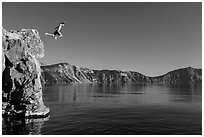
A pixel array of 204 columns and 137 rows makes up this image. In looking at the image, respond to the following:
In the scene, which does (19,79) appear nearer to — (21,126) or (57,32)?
(21,126)

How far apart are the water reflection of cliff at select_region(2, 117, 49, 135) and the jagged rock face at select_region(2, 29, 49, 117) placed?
3.32 metres

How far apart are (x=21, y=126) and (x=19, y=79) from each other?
1292 cm

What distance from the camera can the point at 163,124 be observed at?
1813 inches

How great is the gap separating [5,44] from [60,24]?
118 feet

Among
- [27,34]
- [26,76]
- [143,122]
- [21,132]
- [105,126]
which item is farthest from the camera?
[27,34]

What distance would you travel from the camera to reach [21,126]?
42312 millimetres

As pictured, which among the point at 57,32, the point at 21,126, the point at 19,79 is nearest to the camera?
the point at 57,32

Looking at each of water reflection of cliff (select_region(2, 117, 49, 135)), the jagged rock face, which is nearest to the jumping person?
water reflection of cliff (select_region(2, 117, 49, 135))

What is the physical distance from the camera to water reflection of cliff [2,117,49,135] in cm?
3903

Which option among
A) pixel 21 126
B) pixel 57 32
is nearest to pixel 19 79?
pixel 21 126

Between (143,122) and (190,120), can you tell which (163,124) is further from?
(190,120)

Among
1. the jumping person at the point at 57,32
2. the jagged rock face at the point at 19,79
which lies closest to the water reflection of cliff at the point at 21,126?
the jagged rock face at the point at 19,79

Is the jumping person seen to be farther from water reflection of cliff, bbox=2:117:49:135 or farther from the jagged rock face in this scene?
the jagged rock face

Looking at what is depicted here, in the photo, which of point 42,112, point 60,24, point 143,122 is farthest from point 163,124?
point 60,24
